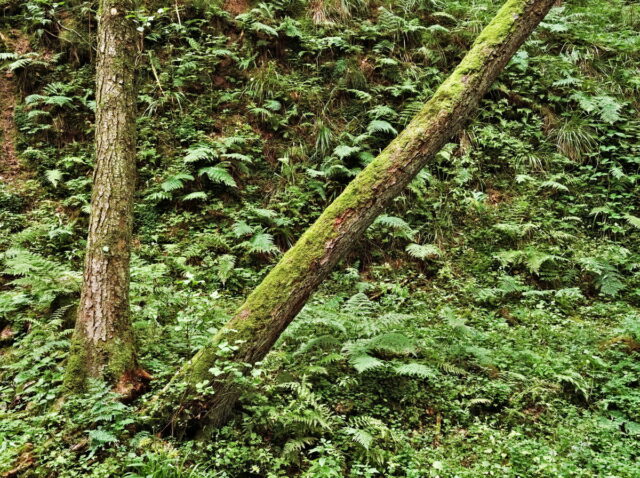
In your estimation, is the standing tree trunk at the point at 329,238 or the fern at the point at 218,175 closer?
the standing tree trunk at the point at 329,238

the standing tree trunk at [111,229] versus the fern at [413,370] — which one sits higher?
the standing tree trunk at [111,229]

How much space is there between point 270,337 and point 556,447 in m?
2.41

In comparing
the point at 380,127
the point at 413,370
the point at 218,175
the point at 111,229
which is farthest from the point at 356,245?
the point at 111,229

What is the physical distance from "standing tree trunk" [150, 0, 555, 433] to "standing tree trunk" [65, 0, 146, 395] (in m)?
0.56

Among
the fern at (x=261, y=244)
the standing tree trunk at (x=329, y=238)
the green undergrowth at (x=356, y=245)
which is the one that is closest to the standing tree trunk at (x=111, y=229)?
the green undergrowth at (x=356, y=245)

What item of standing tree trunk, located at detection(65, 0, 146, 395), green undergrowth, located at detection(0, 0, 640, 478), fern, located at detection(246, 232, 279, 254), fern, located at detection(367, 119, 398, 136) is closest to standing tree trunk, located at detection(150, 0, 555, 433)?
green undergrowth, located at detection(0, 0, 640, 478)

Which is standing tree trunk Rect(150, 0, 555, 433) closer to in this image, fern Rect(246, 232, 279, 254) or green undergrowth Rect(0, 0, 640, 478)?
green undergrowth Rect(0, 0, 640, 478)

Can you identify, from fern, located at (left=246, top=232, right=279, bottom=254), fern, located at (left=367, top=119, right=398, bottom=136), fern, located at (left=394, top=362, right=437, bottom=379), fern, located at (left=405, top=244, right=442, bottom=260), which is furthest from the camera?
fern, located at (left=367, top=119, right=398, bottom=136)

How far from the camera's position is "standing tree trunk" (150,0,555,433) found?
2889 millimetres

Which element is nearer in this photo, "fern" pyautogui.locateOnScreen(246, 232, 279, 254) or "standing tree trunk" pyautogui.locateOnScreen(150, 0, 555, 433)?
"standing tree trunk" pyautogui.locateOnScreen(150, 0, 555, 433)

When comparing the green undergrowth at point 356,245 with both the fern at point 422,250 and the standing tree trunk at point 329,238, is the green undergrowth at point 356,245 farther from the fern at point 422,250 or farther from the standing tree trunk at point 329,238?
the standing tree trunk at point 329,238

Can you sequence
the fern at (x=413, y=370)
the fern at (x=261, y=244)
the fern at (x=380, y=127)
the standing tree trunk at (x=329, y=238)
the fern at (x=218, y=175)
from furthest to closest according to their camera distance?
the fern at (x=380, y=127) → the fern at (x=218, y=175) → the fern at (x=261, y=244) → the fern at (x=413, y=370) → the standing tree trunk at (x=329, y=238)

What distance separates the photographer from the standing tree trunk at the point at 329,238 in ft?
9.48

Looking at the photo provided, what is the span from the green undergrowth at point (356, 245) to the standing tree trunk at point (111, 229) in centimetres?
20
